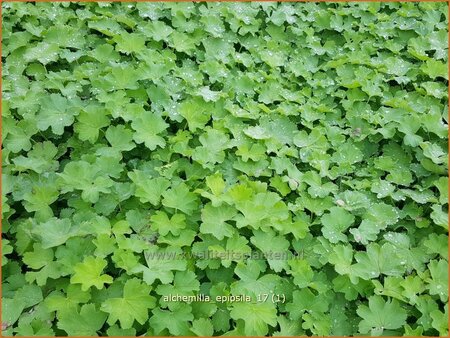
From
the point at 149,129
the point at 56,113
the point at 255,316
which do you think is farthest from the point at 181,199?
the point at 56,113

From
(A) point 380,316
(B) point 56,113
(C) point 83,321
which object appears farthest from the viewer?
(B) point 56,113

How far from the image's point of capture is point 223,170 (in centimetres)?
309

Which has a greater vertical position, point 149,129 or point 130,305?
point 149,129

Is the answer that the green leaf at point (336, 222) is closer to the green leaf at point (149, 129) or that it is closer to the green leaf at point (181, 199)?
the green leaf at point (181, 199)

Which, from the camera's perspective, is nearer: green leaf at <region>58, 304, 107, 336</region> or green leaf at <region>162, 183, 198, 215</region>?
green leaf at <region>58, 304, 107, 336</region>

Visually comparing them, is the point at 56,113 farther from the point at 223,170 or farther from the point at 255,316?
the point at 255,316

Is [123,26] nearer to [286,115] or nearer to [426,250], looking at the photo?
[286,115]

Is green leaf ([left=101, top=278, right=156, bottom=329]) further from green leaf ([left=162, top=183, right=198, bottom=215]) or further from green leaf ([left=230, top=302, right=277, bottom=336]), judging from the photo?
green leaf ([left=162, top=183, right=198, bottom=215])

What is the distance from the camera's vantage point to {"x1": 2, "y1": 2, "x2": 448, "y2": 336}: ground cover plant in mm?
2479

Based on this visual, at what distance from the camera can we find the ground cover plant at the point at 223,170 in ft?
8.13

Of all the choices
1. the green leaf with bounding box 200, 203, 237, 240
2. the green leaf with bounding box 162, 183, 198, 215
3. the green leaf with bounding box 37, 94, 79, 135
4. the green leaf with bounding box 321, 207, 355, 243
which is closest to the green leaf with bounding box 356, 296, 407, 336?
the green leaf with bounding box 321, 207, 355, 243

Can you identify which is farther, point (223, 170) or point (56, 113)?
point (56, 113)

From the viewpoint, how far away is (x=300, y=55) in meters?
4.13

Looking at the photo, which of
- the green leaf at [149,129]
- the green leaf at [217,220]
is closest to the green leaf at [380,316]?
the green leaf at [217,220]
